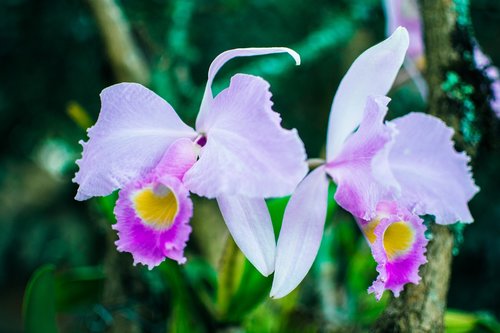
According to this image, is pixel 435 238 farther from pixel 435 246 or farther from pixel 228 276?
pixel 228 276

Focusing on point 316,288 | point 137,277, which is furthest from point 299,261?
point 316,288

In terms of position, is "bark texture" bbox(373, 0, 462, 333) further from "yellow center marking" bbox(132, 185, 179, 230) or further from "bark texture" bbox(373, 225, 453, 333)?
"yellow center marking" bbox(132, 185, 179, 230)

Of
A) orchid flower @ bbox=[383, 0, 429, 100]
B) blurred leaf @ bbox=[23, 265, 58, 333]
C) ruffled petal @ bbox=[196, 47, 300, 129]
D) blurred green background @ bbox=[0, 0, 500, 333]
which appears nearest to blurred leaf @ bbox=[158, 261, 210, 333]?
blurred green background @ bbox=[0, 0, 500, 333]

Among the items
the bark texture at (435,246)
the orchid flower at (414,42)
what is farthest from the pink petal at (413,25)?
the bark texture at (435,246)

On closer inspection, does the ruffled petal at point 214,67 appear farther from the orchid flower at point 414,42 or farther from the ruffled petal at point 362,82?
the orchid flower at point 414,42

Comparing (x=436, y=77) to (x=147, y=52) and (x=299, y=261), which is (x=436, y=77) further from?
(x=147, y=52)

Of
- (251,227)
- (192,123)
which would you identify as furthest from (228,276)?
(192,123)
